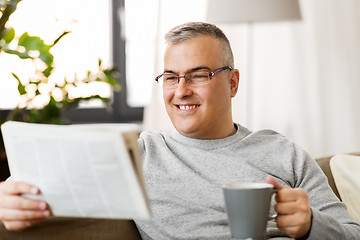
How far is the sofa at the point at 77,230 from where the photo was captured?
1378 millimetres

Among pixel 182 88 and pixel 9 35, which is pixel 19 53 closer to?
pixel 9 35

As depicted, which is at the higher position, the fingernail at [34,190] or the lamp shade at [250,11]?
the lamp shade at [250,11]

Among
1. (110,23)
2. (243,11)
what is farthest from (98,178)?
(110,23)

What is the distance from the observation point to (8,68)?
3.29m

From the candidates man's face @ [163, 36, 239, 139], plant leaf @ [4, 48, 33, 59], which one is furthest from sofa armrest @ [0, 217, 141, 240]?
plant leaf @ [4, 48, 33, 59]

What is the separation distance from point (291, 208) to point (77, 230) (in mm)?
537

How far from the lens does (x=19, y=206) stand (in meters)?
1.25

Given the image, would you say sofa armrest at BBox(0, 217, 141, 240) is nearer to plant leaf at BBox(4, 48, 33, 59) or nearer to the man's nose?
the man's nose

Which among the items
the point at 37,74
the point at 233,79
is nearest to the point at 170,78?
the point at 233,79

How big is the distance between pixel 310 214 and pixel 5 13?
5.43 ft

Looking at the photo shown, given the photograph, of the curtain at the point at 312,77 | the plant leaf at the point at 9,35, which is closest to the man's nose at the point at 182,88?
the plant leaf at the point at 9,35

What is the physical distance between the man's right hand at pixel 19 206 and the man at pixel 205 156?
394 mm

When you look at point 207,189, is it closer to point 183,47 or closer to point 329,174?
point 183,47

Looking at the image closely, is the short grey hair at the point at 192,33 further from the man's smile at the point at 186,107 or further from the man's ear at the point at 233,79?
the man's smile at the point at 186,107
